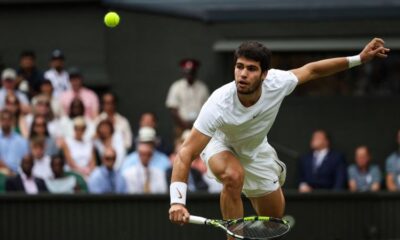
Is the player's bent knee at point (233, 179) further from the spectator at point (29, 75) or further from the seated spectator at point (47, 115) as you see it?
the spectator at point (29, 75)

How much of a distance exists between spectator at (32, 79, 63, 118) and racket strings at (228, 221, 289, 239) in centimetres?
740

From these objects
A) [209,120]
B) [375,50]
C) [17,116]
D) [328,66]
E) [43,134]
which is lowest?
[43,134]

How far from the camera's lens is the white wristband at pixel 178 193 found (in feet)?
33.0

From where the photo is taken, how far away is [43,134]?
55.0 ft

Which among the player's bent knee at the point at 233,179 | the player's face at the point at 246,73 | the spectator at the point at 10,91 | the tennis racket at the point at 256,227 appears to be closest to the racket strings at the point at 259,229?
the tennis racket at the point at 256,227

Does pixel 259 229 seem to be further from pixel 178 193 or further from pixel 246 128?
pixel 246 128

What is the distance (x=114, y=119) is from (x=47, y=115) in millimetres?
977

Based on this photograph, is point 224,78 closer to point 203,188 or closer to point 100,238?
point 203,188

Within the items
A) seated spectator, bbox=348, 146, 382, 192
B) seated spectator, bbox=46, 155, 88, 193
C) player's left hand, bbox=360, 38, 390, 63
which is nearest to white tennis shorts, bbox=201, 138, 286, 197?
player's left hand, bbox=360, 38, 390, 63

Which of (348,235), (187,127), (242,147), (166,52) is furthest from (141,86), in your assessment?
(242,147)

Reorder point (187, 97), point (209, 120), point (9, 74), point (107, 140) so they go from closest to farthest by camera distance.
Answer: point (209, 120) → point (107, 140) → point (9, 74) → point (187, 97)

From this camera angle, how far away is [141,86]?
19.6m

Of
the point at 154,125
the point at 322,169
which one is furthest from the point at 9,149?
the point at 322,169

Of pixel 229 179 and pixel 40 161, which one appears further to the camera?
pixel 40 161
